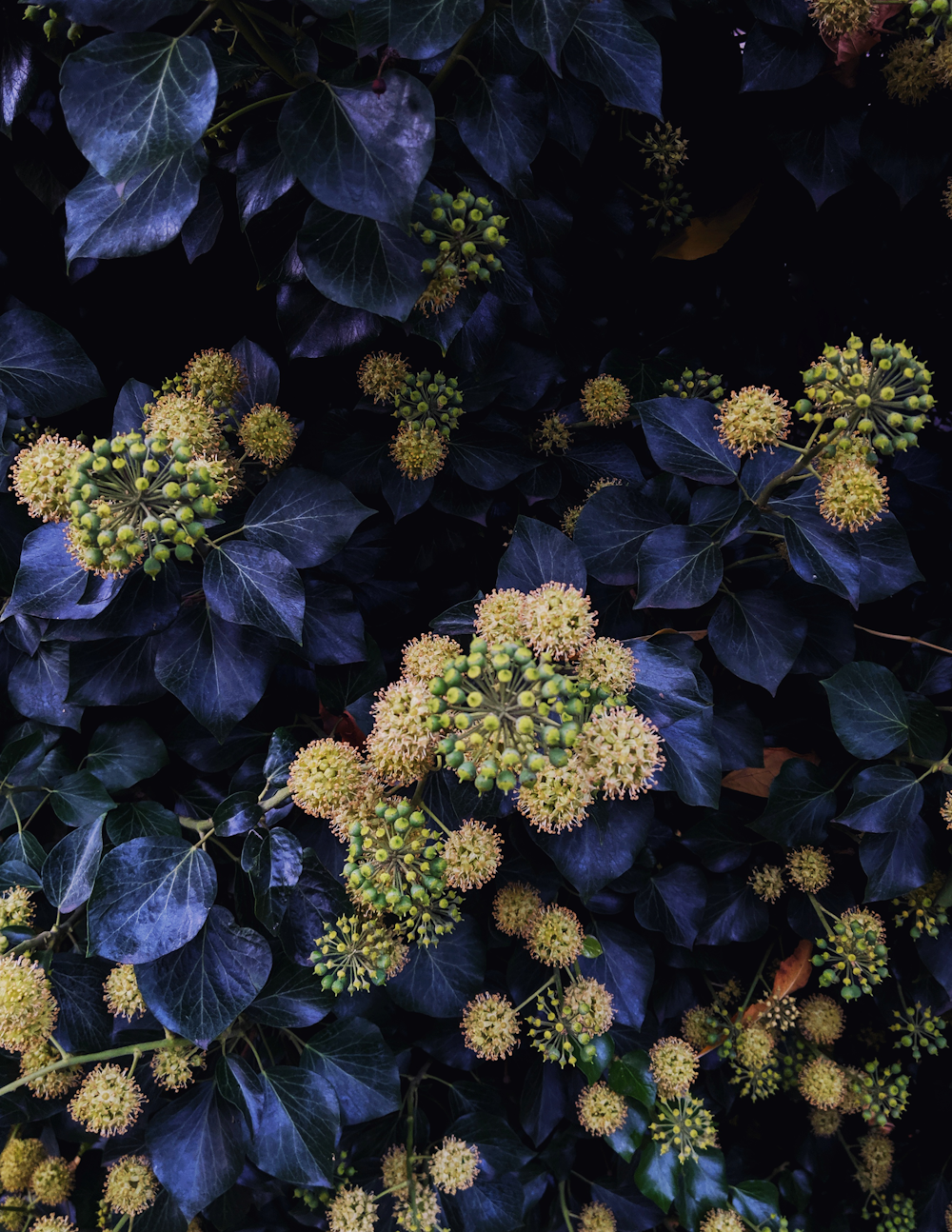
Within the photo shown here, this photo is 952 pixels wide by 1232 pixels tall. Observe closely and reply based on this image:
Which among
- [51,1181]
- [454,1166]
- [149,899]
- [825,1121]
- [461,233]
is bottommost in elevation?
[825,1121]

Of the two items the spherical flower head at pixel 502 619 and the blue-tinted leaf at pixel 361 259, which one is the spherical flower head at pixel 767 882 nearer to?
the spherical flower head at pixel 502 619

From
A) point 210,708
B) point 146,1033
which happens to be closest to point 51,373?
point 210,708

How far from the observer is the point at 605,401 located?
130 centimetres

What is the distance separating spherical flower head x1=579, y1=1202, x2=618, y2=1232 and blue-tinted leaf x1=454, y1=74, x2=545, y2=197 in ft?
6.26

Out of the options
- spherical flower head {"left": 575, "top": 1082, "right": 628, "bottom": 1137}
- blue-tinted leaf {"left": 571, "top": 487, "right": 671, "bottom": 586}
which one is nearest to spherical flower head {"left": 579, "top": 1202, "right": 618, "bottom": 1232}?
spherical flower head {"left": 575, "top": 1082, "right": 628, "bottom": 1137}

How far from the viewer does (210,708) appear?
1.02 metres

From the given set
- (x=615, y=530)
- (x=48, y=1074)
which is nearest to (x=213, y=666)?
(x=615, y=530)

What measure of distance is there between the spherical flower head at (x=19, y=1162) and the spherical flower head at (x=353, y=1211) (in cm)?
61

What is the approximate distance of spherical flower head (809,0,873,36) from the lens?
3.36 feet

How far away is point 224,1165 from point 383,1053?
316 mm

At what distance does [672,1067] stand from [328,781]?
3.08 ft

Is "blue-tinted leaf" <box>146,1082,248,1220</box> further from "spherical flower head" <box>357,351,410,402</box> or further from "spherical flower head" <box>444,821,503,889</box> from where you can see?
"spherical flower head" <box>357,351,410,402</box>

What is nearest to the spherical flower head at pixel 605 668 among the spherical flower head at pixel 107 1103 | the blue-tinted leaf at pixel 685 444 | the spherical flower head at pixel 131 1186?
the blue-tinted leaf at pixel 685 444

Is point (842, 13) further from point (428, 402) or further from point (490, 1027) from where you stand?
point (490, 1027)
